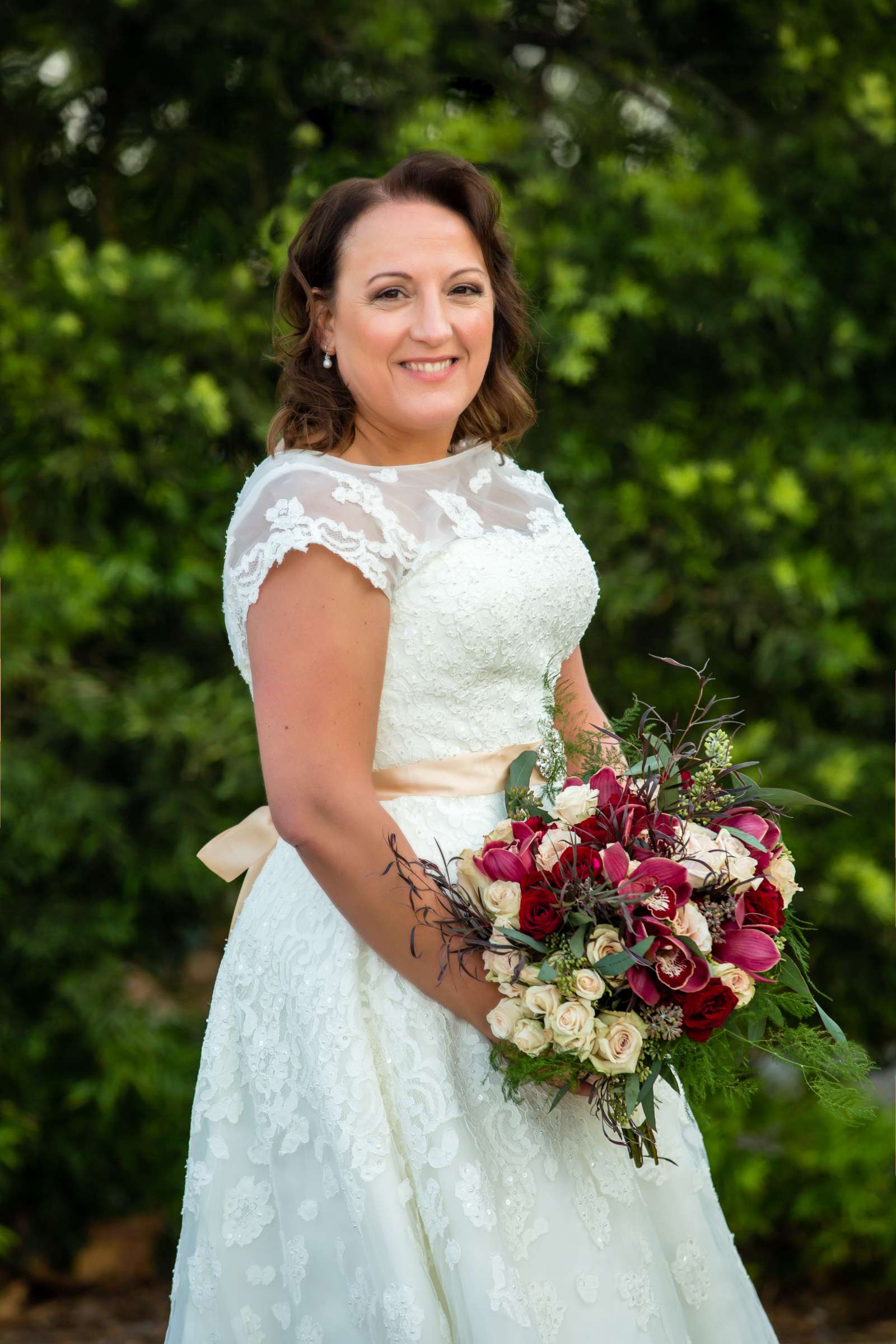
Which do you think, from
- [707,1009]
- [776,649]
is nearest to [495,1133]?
[707,1009]

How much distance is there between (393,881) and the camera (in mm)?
1934

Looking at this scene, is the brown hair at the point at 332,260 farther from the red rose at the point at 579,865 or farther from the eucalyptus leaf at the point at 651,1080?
the eucalyptus leaf at the point at 651,1080

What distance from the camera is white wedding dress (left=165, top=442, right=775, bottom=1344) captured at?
1927 millimetres

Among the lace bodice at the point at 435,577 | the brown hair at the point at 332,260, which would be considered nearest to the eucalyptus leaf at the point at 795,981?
the lace bodice at the point at 435,577

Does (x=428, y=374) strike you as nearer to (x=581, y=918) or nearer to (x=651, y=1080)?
(x=581, y=918)

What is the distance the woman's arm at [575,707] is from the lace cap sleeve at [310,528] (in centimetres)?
46

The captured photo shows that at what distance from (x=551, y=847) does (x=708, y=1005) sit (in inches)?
11.4

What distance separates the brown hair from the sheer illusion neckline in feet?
0.14

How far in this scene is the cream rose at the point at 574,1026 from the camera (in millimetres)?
1735

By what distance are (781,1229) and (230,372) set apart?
3.03 metres

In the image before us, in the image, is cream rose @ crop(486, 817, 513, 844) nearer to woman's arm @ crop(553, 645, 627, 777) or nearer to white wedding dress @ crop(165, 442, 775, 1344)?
white wedding dress @ crop(165, 442, 775, 1344)

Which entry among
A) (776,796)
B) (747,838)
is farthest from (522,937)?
(776,796)

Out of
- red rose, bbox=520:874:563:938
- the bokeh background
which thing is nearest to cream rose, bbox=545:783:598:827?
red rose, bbox=520:874:563:938

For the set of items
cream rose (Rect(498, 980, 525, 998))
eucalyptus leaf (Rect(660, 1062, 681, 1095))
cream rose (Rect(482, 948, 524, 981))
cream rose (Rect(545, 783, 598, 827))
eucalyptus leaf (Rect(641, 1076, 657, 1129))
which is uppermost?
cream rose (Rect(545, 783, 598, 827))
